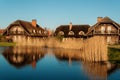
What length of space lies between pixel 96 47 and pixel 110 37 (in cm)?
3678

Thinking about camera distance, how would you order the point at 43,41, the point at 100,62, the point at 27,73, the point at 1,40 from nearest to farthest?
the point at 27,73, the point at 100,62, the point at 43,41, the point at 1,40

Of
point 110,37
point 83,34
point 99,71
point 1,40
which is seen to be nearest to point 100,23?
point 110,37

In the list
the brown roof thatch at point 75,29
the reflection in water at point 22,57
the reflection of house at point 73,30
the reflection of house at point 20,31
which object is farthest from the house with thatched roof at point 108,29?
the reflection in water at point 22,57

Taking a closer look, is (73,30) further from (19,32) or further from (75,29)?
(19,32)

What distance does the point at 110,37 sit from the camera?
57750 millimetres

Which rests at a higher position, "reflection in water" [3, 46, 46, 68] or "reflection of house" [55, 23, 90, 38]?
"reflection of house" [55, 23, 90, 38]

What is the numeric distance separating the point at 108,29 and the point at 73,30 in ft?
42.6

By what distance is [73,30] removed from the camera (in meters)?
67.4

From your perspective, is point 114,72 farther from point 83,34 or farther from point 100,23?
point 83,34

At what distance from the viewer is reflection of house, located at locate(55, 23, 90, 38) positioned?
6650cm

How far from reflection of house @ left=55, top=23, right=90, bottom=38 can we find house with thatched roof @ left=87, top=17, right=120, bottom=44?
807 cm

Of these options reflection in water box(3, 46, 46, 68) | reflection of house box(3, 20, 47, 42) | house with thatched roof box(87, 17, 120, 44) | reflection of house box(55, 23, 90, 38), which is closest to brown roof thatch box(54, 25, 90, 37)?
reflection of house box(55, 23, 90, 38)

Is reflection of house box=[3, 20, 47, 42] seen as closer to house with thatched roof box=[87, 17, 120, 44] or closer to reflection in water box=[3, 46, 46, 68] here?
house with thatched roof box=[87, 17, 120, 44]

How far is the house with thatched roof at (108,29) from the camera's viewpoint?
186 ft
